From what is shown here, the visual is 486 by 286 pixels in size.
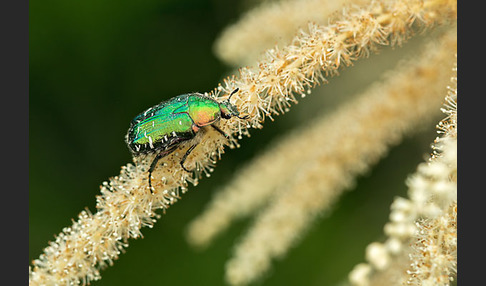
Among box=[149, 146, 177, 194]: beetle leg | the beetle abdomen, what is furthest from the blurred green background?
box=[149, 146, 177, 194]: beetle leg

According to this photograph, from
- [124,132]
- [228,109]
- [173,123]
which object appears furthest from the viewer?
[124,132]

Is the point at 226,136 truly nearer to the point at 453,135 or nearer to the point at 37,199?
the point at 453,135

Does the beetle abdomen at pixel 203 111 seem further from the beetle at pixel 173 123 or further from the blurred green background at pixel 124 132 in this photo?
the blurred green background at pixel 124 132

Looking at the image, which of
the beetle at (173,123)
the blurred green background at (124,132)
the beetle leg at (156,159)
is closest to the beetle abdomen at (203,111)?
the beetle at (173,123)

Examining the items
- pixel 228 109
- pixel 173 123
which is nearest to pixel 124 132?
pixel 173 123

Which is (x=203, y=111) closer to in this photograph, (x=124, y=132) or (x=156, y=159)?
(x=156, y=159)
